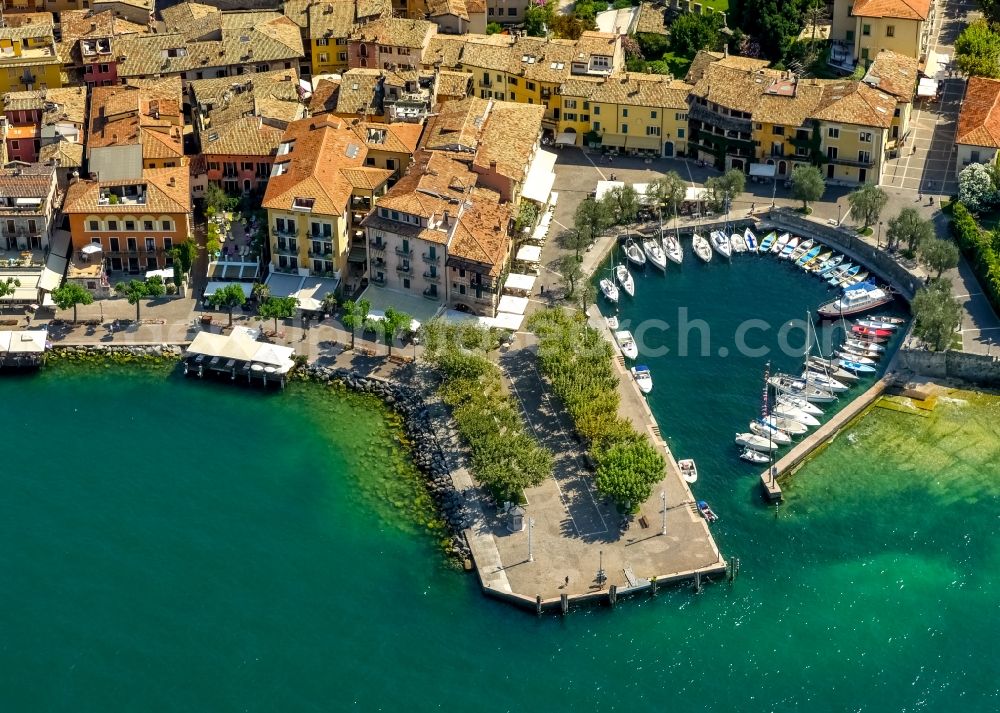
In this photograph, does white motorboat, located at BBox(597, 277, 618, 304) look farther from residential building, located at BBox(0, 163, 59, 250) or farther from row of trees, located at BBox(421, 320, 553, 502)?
residential building, located at BBox(0, 163, 59, 250)

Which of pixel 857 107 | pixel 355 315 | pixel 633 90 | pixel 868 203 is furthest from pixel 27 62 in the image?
pixel 868 203

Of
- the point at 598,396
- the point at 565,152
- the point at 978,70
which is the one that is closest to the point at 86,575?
the point at 598,396

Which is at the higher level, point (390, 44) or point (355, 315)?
point (390, 44)

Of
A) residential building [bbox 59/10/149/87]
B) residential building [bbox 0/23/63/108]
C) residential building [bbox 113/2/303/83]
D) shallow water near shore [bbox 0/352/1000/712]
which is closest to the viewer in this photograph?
shallow water near shore [bbox 0/352/1000/712]

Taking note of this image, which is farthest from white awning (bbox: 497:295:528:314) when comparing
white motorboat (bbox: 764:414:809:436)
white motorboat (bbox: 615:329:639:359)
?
white motorboat (bbox: 764:414:809:436)

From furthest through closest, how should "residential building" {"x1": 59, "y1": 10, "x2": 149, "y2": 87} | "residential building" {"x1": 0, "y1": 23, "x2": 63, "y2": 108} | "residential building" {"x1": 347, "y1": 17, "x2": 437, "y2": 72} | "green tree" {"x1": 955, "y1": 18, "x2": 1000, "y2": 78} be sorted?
"green tree" {"x1": 955, "y1": 18, "x2": 1000, "y2": 78}, "residential building" {"x1": 59, "y1": 10, "x2": 149, "y2": 87}, "residential building" {"x1": 347, "y1": 17, "x2": 437, "y2": 72}, "residential building" {"x1": 0, "y1": 23, "x2": 63, "y2": 108}

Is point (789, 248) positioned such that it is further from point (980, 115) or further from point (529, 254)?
point (529, 254)
